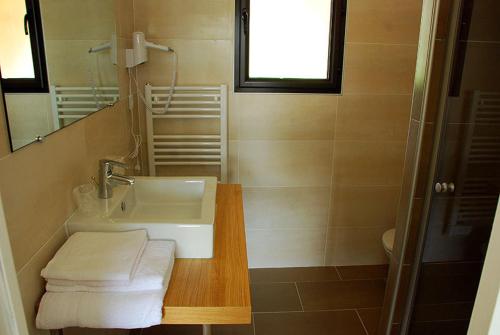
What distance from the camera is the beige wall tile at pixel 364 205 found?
2736 mm

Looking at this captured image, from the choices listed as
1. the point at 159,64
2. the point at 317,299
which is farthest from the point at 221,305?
the point at 159,64

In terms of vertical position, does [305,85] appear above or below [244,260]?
above

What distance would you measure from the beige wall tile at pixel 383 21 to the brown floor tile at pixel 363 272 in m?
1.60

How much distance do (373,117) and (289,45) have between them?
0.73m

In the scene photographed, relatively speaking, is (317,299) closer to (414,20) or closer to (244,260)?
(244,260)

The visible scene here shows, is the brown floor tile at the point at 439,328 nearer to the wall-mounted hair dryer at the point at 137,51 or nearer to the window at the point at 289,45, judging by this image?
the window at the point at 289,45

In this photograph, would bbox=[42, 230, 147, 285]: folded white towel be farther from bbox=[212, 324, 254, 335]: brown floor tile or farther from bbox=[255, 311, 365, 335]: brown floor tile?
bbox=[255, 311, 365, 335]: brown floor tile

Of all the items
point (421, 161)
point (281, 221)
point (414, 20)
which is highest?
point (414, 20)

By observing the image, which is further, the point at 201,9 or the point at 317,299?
the point at 317,299

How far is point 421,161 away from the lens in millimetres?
1536

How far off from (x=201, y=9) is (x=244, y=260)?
1636mm

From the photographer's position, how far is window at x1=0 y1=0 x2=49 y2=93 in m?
0.98

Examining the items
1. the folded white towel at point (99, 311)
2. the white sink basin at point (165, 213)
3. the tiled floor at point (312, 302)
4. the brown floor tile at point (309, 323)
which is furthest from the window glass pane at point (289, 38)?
the folded white towel at point (99, 311)

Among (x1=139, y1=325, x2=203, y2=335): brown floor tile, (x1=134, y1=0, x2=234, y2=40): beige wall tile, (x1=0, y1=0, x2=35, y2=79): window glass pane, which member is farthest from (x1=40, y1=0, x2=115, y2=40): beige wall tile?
(x1=139, y1=325, x2=203, y2=335): brown floor tile
